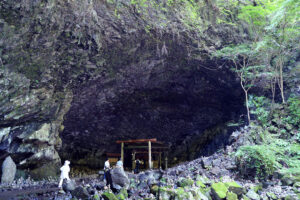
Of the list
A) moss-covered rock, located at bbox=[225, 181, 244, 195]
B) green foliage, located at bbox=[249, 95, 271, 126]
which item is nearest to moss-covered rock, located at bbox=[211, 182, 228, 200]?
moss-covered rock, located at bbox=[225, 181, 244, 195]

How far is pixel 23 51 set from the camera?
8.08 metres

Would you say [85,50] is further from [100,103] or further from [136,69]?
[100,103]

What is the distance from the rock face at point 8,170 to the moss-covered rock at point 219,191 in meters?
9.99

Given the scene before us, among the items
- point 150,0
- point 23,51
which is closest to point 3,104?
point 23,51

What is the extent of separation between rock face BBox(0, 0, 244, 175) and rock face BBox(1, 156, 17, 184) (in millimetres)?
332

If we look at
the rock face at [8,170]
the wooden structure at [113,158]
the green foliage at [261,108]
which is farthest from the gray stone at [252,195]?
the wooden structure at [113,158]

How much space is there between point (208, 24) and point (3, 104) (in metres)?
10.3

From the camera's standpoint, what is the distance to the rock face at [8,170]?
10.6 m

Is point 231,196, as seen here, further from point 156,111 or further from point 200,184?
point 156,111

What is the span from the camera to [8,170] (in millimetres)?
10727

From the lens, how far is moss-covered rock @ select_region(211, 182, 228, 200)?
5.77 metres

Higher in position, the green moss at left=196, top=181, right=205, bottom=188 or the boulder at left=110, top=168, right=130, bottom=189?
the boulder at left=110, top=168, right=130, bottom=189

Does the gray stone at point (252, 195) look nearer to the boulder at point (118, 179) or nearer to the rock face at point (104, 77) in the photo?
the boulder at point (118, 179)

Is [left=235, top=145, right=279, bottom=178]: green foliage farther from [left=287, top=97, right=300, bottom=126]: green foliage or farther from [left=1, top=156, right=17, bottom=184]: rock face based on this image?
[left=1, top=156, right=17, bottom=184]: rock face
